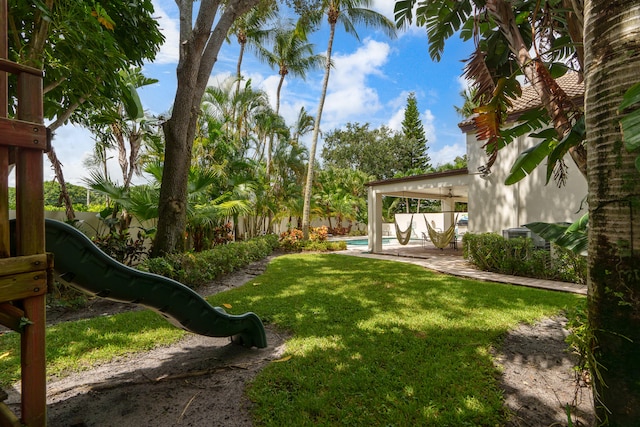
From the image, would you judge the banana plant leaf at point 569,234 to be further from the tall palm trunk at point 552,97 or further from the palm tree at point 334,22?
the palm tree at point 334,22

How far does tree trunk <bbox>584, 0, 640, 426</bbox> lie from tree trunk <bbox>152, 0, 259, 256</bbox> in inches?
243

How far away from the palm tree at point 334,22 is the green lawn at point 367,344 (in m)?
7.65

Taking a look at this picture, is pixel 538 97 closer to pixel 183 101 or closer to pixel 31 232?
pixel 183 101

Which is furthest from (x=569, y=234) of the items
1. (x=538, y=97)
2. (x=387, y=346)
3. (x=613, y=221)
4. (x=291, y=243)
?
(x=291, y=243)

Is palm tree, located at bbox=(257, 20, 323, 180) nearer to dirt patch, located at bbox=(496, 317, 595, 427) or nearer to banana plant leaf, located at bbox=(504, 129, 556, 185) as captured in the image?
banana plant leaf, located at bbox=(504, 129, 556, 185)

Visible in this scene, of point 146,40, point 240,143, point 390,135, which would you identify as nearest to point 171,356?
point 146,40

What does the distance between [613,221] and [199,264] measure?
626cm

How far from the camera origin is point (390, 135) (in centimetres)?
3145

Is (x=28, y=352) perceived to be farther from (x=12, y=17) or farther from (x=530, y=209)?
(x=530, y=209)

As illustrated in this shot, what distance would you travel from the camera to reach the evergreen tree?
3083cm

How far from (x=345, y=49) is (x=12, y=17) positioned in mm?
14262

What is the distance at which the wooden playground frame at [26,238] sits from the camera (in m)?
1.45

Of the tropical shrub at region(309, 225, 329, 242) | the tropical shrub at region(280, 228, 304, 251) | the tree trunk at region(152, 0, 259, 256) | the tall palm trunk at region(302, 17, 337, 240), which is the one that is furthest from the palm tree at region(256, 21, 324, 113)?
the tree trunk at region(152, 0, 259, 256)

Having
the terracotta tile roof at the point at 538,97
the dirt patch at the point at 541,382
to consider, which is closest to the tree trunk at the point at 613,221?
the dirt patch at the point at 541,382
